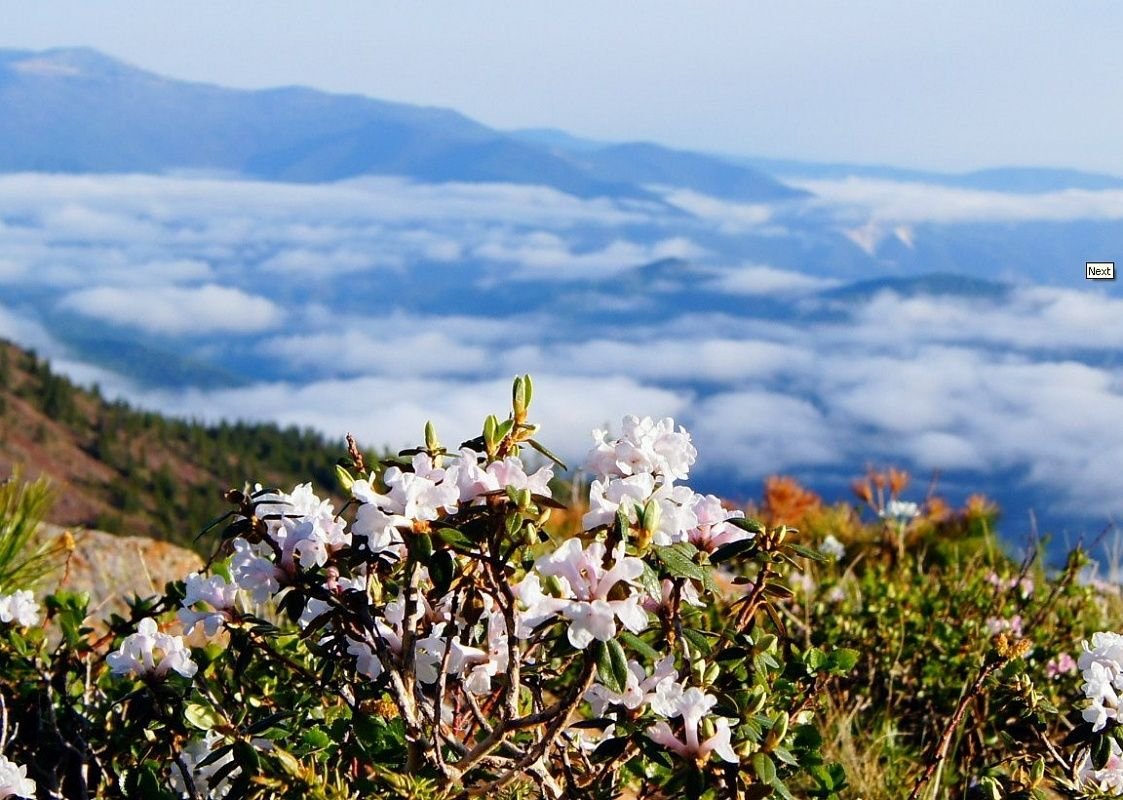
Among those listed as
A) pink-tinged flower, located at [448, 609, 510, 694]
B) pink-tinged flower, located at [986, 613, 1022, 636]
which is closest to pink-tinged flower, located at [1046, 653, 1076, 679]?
pink-tinged flower, located at [986, 613, 1022, 636]

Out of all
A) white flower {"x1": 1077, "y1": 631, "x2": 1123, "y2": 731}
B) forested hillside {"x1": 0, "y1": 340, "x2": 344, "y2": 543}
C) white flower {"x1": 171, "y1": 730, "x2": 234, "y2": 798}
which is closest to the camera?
white flower {"x1": 1077, "y1": 631, "x2": 1123, "y2": 731}

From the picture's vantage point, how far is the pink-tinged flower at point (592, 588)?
1.73 meters

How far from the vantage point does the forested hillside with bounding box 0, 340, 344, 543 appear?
142ft

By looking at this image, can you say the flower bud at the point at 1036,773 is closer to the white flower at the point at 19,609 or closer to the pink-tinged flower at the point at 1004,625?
the pink-tinged flower at the point at 1004,625

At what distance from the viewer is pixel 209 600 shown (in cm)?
231

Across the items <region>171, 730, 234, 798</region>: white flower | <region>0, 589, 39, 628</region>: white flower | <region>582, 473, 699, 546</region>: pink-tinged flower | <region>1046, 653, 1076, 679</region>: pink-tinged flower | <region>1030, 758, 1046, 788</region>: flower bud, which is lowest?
<region>1046, 653, 1076, 679</region>: pink-tinged flower

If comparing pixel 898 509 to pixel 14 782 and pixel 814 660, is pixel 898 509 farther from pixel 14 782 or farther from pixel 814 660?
pixel 14 782

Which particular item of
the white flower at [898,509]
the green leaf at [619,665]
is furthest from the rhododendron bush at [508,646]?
the white flower at [898,509]

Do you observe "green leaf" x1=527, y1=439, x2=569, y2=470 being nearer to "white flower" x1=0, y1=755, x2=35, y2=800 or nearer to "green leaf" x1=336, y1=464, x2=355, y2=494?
"green leaf" x1=336, y1=464, x2=355, y2=494

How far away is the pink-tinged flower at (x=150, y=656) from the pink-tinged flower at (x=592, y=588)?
3.37 feet

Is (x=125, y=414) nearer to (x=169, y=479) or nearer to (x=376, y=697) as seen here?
(x=169, y=479)

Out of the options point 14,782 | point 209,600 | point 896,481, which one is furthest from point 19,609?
point 896,481

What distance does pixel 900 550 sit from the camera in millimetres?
5969

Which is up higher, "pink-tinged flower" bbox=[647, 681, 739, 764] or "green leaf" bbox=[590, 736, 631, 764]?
"pink-tinged flower" bbox=[647, 681, 739, 764]
